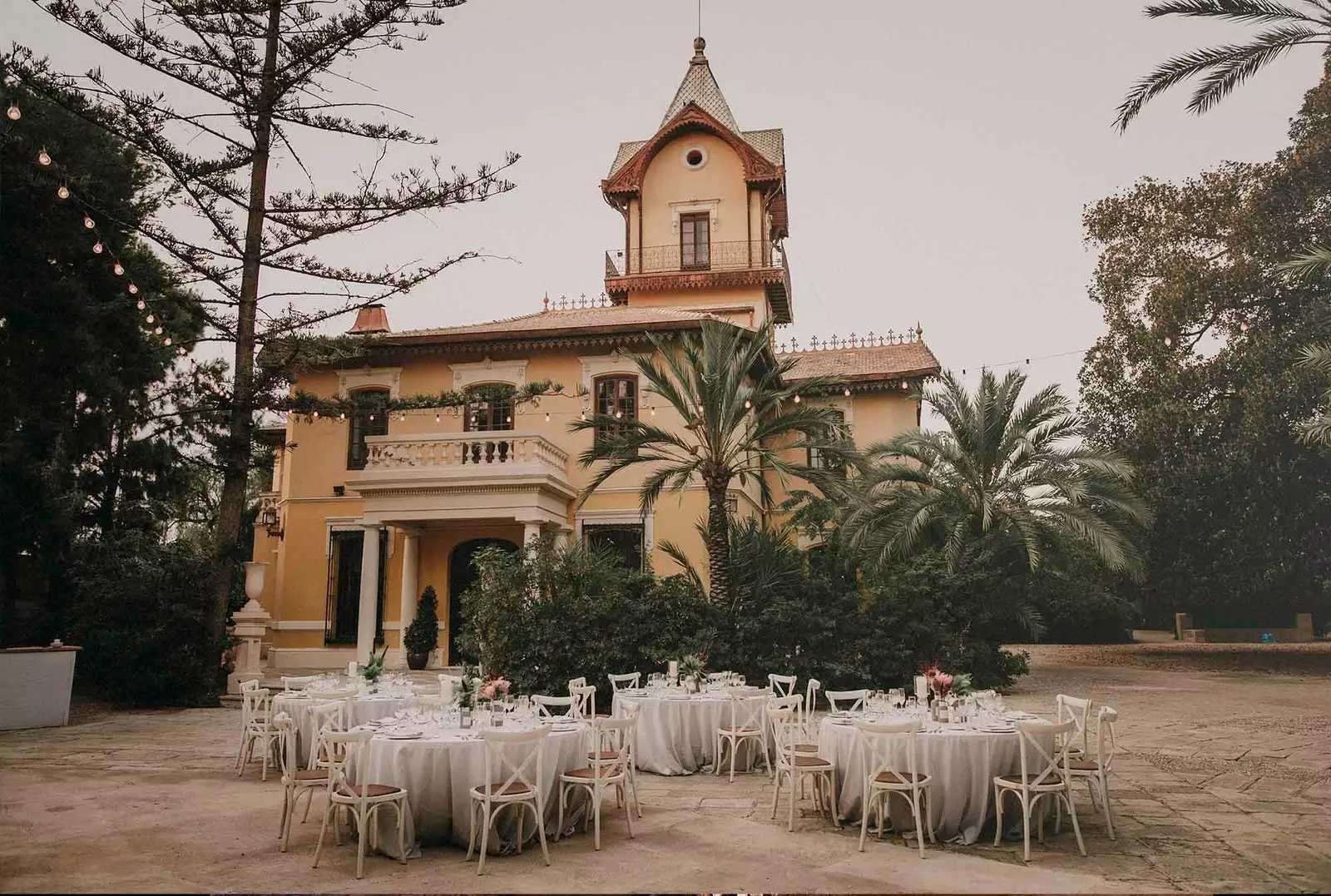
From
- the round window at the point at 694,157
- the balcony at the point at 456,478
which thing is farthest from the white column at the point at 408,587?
the round window at the point at 694,157

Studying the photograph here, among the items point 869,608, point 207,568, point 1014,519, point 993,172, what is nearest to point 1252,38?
point 993,172

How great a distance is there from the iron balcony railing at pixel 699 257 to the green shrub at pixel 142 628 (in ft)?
45.2

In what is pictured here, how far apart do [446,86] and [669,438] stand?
7288 mm

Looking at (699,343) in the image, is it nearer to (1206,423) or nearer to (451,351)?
(451,351)

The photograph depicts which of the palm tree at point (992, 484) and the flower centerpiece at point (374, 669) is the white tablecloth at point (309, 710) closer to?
the flower centerpiece at point (374, 669)

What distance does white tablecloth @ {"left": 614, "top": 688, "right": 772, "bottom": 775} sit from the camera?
9.48 metres

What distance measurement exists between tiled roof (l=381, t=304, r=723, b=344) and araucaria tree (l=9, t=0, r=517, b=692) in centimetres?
341

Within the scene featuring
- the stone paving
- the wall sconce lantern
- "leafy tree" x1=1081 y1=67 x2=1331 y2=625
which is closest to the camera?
the stone paving

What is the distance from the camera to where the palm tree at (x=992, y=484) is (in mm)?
17172

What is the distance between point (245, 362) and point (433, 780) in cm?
1189

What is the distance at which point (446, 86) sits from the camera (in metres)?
16.1

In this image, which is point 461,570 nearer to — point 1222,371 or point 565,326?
point 565,326

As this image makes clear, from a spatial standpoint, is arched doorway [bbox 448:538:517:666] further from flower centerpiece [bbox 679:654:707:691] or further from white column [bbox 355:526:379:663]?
flower centerpiece [bbox 679:654:707:691]

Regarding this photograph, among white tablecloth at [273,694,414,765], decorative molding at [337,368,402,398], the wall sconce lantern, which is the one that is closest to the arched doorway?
decorative molding at [337,368,402,398]
